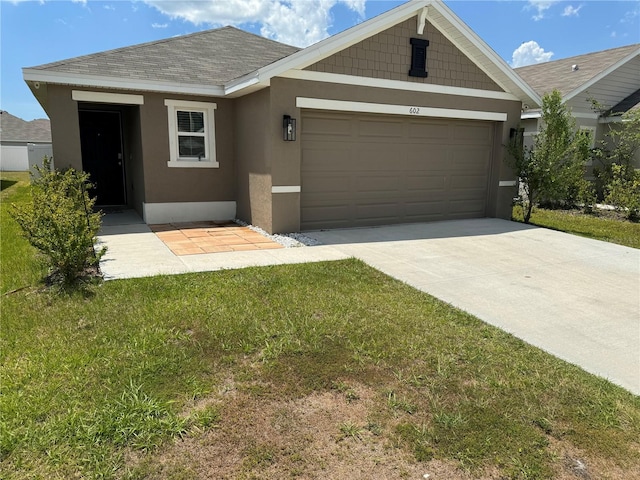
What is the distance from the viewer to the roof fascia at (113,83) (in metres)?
8.27

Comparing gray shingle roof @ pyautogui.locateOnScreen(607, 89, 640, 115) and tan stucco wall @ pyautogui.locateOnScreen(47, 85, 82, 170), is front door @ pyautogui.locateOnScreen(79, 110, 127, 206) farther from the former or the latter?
gray shingle roof @ pyautogui.locateOnScreen(607, 89, 640, 115)

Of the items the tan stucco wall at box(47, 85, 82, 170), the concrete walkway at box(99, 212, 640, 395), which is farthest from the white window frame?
the tan stucco wall at box(47, 85, 82, 170)

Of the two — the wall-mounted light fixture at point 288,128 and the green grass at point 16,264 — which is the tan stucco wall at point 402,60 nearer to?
the wall-mounted light fixture at point 288,128

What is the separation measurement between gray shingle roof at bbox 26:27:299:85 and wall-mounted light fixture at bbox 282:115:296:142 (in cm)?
223

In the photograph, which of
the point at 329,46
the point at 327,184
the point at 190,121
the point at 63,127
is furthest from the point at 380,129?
the point at 63,127

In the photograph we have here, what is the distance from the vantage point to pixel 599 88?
16.0 m

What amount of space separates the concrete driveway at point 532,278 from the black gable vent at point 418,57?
3.23m

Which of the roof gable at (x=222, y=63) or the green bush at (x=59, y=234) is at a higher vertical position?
the roof gable at (x=222, y=63)

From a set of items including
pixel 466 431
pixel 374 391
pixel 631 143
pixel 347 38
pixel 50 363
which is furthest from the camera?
pixel 631 143

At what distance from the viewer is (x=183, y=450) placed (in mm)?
2707

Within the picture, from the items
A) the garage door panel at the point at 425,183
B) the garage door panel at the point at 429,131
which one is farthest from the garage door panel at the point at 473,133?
the garage door panel at the point at 425,183

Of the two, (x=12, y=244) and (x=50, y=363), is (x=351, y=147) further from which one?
(x=50, y=363)

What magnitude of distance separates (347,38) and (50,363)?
7340mm

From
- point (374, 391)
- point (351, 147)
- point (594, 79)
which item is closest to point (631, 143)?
point (594, 79)
